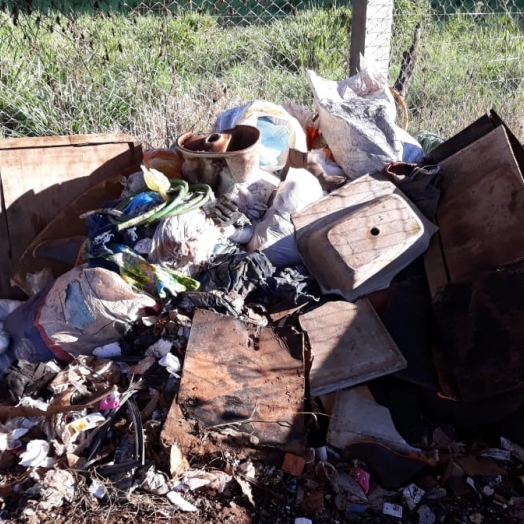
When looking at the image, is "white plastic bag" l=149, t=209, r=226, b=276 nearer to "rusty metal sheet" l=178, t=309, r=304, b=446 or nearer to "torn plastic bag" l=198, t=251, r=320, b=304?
"torn plastic bag" l=198, t=251, r=320, b=304

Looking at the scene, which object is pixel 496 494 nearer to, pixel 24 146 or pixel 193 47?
pixel 24 146

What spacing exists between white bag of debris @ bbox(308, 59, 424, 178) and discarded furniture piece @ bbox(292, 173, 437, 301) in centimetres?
45

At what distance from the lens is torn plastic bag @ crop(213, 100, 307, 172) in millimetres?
3584

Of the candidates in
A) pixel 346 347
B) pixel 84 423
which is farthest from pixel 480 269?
pixel 84 423

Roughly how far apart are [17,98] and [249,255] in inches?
Result: 86.6

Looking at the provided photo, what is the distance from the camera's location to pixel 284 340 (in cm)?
282

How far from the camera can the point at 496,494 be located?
2.46m

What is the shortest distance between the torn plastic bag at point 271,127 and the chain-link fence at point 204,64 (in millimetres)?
730

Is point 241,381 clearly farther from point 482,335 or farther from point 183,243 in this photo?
point 482,335

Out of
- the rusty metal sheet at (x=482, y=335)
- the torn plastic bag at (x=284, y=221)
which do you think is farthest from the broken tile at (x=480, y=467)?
the torn plastic bag at (x=284, y=221)

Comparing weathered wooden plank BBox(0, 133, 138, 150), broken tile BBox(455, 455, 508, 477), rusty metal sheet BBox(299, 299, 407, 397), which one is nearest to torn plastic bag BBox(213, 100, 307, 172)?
→ weathered wooden plank BBox(0, 133, 138, 150)

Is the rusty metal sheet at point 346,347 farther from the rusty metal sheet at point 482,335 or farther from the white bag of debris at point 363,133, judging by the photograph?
the white bag of debris at point 363,133

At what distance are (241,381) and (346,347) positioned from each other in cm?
52

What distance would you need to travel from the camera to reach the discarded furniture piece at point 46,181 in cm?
349
